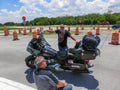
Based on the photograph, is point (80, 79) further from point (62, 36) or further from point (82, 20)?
point (82, 20)

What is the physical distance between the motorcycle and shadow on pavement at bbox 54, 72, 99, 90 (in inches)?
9.3

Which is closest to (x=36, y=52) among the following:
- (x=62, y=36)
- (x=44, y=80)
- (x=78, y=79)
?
(x=62, y=36)

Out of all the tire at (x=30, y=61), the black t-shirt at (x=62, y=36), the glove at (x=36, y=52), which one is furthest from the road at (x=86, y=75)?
the black t-shirt at (x=62, y=36)

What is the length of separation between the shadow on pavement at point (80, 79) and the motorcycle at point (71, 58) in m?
0.24

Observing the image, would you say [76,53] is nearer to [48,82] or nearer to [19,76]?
[19,76]

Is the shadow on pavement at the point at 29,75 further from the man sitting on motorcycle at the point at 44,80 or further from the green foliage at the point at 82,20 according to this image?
the green foliage at the point at 82,20

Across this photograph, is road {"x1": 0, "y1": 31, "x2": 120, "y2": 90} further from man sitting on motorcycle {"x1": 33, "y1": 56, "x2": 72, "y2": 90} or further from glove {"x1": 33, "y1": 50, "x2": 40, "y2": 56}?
man sitting on motorcycle {"x1": 33, "y1": 56, "x2": 72, "y2": 90}

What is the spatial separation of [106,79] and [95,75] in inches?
25.8

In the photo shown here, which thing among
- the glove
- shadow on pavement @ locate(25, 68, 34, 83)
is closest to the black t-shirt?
the glove

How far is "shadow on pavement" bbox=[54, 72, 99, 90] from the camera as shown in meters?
8.24

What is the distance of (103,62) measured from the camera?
11.6 m

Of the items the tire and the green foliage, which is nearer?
the tire

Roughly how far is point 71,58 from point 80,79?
873 mm

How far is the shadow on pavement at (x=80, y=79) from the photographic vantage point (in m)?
8.24
